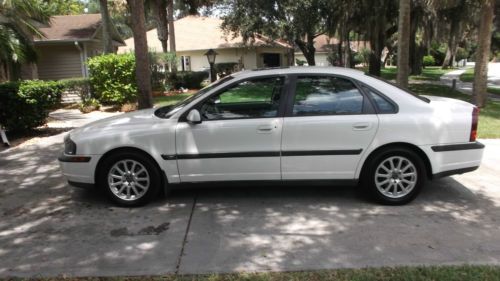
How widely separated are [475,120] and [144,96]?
22.0ft

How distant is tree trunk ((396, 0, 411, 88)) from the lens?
13119 millimetres

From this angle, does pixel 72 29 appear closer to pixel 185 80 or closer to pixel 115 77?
pixel 185 80

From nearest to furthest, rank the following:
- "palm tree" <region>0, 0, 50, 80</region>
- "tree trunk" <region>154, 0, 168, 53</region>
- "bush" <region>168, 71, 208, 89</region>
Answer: "palm tree" <region>0, 0, 50, 80</region> < "bush" <region>168, 71, 208, 89</region> < "tree trunk" <region>154, 0, 168, 53</region>

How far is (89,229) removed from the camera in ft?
15.7

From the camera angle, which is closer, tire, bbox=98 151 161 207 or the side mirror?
the side mirror

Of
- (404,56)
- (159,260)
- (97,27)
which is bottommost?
(159,260)

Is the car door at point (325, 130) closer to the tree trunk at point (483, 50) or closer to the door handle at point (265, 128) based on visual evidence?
the door handle at point (265, 128)

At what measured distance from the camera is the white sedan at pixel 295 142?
516 cm

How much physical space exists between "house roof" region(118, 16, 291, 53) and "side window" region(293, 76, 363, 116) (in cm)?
2632

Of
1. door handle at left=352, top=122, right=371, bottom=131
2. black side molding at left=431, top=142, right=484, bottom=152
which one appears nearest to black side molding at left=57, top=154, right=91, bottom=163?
door handle at left=352, top=122, right=371, bottom=131

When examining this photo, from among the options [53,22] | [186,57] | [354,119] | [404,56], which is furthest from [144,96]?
[186,57]

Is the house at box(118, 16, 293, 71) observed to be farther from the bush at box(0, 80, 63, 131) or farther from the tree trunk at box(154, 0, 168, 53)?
the bush at box(0, 80, 63, 131)

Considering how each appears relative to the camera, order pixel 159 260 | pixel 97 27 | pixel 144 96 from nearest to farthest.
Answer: pixel 159 260 → pixel 144 96 → pixel 97 27

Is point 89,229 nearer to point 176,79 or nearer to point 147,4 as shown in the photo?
point 176,79
